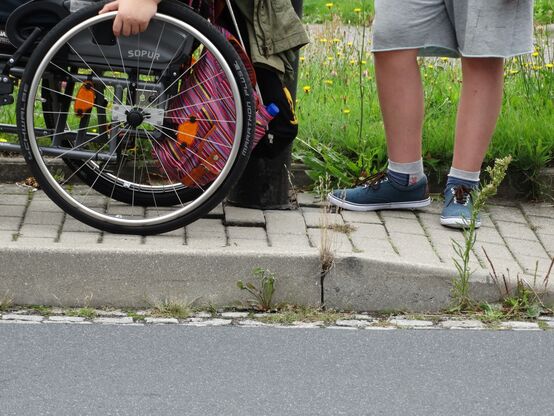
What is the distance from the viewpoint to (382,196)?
5.86 meters

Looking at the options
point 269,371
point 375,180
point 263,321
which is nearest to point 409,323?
point 263,321

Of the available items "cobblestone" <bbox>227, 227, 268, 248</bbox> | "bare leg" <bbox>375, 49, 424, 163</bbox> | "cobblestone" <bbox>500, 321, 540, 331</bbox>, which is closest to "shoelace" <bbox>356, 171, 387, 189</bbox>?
"bare leg" <bbox>375, 49, 424, 163</bbox>

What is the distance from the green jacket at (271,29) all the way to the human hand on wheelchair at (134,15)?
388 mm

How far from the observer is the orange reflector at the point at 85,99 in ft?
17.6

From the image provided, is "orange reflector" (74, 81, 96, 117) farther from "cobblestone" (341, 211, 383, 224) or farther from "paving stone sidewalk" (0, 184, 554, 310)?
"cobblestone" (341, 211, 383, 224)

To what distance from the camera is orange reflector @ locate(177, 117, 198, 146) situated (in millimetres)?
5359

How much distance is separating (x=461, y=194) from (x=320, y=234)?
72 cm

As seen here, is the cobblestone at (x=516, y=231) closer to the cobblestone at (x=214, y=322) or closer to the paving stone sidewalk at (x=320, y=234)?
the paving stone sidewalk at (x=320, y=234)

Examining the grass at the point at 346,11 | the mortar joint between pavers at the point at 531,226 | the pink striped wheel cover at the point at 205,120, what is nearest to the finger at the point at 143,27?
the pink striped wheel cover at the point at 205,120

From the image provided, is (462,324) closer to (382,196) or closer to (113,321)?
(382,196)

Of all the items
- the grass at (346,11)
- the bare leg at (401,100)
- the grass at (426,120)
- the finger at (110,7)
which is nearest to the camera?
the finger at (110,7)

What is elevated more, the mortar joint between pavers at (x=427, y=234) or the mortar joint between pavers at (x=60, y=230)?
the mortar joint between pavers at (x=60, y=230)

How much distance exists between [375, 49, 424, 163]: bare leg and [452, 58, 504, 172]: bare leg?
0.19 m

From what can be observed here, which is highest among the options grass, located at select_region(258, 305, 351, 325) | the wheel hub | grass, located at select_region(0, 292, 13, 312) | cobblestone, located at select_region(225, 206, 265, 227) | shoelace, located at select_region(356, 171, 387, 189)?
the wheel hub
